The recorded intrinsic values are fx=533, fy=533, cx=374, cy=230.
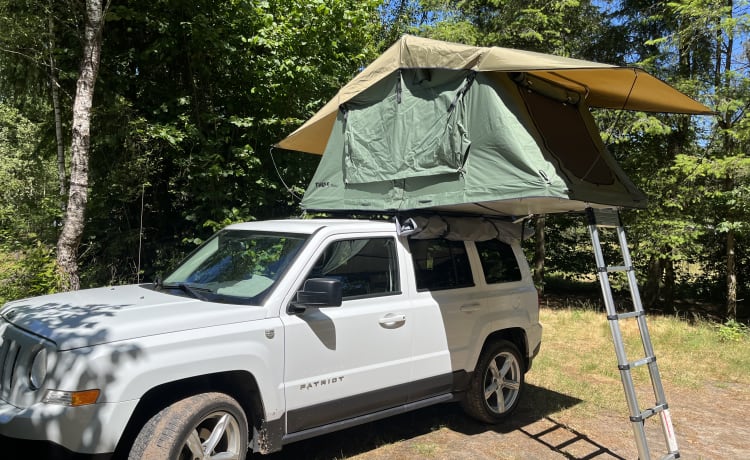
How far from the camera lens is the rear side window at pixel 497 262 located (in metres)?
5.38

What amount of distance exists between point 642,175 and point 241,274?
11.8 metres

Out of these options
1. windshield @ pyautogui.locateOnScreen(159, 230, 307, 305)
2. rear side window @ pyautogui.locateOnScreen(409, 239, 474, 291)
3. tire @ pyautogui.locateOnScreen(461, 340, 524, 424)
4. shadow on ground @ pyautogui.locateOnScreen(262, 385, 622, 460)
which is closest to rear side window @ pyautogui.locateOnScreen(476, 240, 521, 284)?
rear side window @ pyautogui.locateOnScreen(409, 239, 474, 291)

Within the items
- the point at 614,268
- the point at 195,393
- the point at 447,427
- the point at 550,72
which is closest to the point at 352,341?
the point at 195,393

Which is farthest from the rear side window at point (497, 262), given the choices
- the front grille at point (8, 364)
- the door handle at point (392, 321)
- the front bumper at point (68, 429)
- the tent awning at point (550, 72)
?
the front grille at point (8, 364)

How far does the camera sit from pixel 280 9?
9.68 metres

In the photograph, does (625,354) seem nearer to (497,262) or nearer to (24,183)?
(497,262)

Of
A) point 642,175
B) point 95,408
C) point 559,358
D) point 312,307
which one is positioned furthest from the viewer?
point 642,175

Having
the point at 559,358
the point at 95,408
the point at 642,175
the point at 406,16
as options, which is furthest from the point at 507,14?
the point at 95,408

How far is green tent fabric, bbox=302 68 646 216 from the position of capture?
14.3 ft

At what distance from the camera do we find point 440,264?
4969mm

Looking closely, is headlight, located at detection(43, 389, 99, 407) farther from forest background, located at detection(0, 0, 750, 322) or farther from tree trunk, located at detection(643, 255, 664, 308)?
tree trunk, located at detection(643, 255, 664, 308)

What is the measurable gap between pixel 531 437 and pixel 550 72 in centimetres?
350

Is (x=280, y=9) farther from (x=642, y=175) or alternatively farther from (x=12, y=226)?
(x=642, y=175)

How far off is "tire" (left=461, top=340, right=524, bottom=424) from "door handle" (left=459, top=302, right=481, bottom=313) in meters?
0.48
